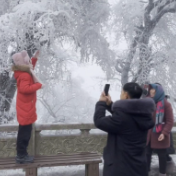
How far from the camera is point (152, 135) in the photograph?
4574 mm

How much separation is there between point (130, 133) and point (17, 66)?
5.87 feet

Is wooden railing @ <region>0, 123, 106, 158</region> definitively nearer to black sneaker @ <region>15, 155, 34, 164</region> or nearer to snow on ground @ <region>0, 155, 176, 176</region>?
snow on ground @ <region>0, 155, 176, 176</region>

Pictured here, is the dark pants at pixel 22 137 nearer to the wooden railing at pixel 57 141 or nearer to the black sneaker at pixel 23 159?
the black sneaker at pixel 23 159

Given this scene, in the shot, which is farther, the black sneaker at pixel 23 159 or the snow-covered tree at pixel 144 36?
the snow-covered tree at pixel 144 36

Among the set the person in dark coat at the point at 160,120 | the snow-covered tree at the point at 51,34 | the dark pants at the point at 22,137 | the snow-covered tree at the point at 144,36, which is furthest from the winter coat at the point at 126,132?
the snow-covered tree at the point at 144,36

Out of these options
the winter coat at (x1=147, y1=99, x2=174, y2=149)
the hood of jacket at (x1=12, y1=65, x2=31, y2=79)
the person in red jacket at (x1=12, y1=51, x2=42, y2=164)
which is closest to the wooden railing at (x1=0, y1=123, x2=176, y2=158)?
the winter coat at (x1=147, y1=99, x2=174, y2=149)

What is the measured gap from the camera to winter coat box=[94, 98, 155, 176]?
110 inches

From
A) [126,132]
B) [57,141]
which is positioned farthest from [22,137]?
[57,141]

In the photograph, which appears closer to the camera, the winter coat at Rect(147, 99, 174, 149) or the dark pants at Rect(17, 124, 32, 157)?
the dark pants at Rect(17, 124, 32, 157)

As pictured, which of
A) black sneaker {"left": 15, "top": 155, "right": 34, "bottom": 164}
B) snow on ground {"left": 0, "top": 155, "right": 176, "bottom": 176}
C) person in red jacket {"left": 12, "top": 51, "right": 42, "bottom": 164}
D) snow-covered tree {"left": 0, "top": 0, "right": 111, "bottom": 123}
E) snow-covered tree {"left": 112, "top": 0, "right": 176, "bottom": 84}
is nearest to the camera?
person in red jacket {"left": 12, "top": 51, "right": 42, "bottom": 164}

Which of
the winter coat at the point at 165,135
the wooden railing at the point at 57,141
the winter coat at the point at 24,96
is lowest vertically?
the wooden railing at the point at 57,141

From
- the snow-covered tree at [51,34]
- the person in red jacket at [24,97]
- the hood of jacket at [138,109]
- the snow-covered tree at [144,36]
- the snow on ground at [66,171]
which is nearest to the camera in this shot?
the hood of jacket at [138,109]

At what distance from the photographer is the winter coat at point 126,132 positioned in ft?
9.15

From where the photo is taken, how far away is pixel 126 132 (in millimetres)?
2812
